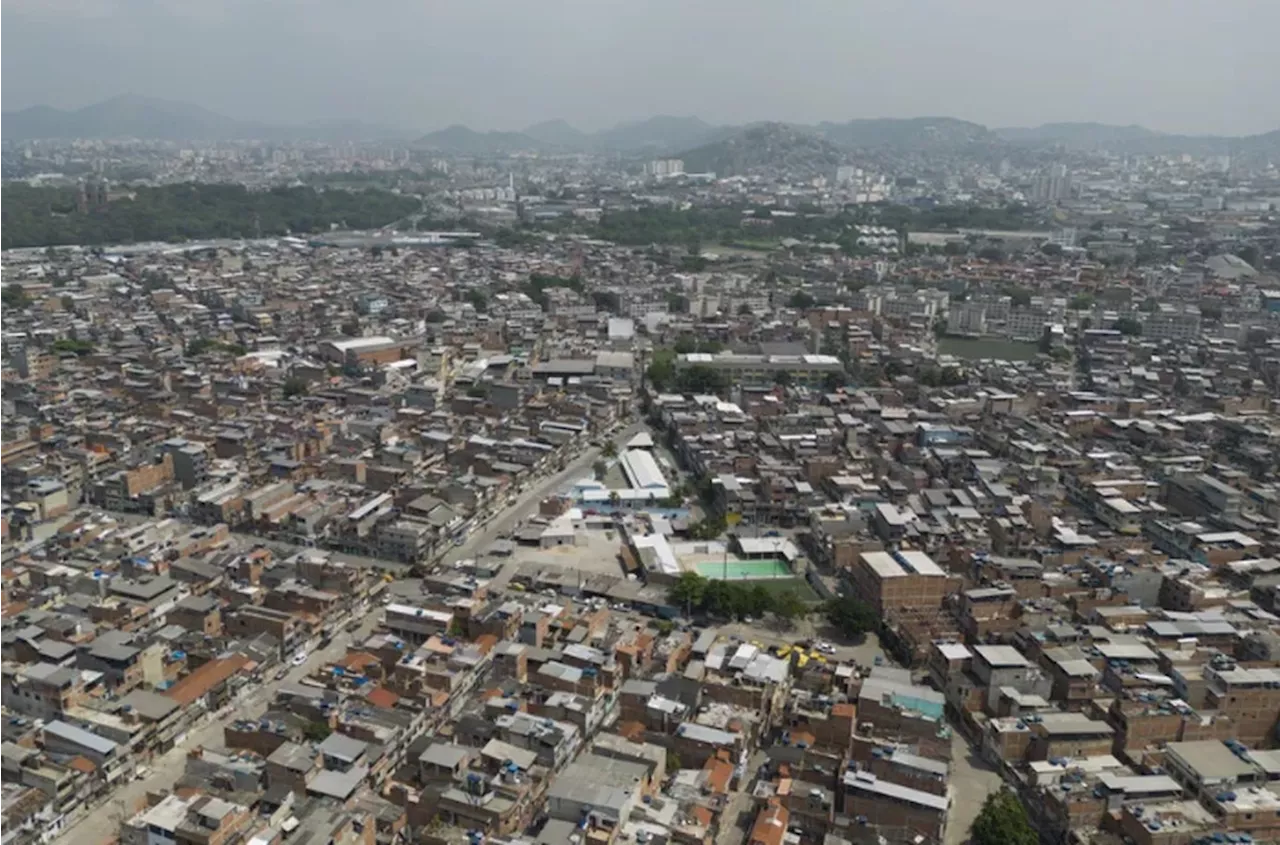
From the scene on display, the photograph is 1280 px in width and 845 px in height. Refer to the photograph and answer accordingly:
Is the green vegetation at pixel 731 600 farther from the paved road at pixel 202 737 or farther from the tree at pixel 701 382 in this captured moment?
the tree at pixel 701 382

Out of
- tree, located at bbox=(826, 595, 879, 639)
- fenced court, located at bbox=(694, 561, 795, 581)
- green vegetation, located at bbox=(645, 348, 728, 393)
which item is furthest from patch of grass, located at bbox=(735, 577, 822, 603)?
green vegetation, located at bbox=(645, 348, 728, 393)

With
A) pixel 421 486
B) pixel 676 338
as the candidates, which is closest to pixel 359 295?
pixel 676 338

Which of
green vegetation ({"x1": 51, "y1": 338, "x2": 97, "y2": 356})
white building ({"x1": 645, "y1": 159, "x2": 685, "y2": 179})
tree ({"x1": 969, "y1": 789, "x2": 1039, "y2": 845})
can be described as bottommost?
tree ({"x1": 969, "y1": 789, "x2": 1039, "y2": 845})

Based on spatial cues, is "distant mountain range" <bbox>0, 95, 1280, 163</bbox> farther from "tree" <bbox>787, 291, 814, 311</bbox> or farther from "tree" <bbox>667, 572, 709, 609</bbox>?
"tree" <bbox>667, 572, 709, 609</bbox>

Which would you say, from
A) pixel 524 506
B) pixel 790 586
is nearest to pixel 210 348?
pixel 524 506

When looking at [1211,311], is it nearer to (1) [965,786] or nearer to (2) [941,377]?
(2) [941,377]

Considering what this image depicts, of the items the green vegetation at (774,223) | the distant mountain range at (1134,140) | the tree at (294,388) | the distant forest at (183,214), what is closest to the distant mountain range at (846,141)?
the distant mountain range at (1134,140)

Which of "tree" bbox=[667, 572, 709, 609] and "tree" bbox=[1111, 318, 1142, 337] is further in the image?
"tree" bbox=[1111, 318, 1142, 337]
